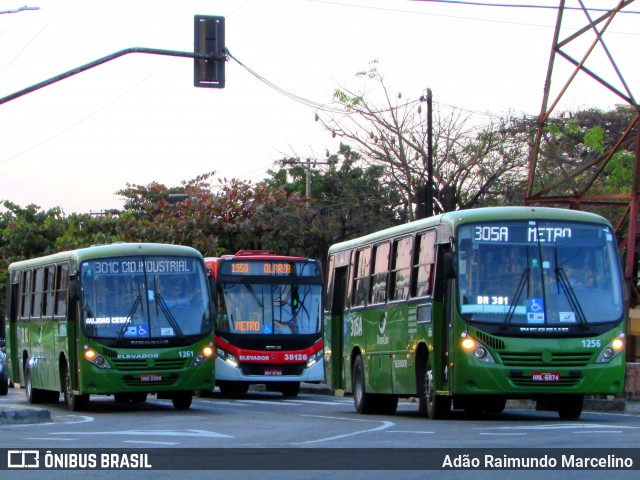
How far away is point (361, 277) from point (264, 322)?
7.16 metres

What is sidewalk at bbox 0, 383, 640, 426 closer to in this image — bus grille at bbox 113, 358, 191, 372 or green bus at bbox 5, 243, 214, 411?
green bus at bbox 5, 243, 214, 411

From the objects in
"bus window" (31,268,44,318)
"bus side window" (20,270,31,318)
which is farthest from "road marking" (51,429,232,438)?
"bus side window" (20,270,31,318)

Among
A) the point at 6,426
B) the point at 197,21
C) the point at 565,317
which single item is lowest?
the point at 6,426

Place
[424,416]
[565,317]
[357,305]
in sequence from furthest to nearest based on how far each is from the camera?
1. [357,305]
2. [424,416]
3. [565,317]

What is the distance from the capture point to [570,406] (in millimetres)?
18766

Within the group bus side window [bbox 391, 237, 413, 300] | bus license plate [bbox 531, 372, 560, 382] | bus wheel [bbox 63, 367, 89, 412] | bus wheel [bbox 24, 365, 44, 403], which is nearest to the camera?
bus license plate [bbox 531, 372, 560, 382]

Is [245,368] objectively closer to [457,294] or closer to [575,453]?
[457,294]

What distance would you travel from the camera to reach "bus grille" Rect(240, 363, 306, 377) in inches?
1142

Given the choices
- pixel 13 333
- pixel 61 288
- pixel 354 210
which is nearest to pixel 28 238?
pixel 354 210

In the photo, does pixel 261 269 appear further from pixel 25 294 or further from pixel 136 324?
pixel 136 324

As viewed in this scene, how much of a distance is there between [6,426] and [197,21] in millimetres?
7282

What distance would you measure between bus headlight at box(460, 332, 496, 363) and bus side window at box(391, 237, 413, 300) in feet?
7.66

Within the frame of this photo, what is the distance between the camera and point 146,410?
23219 millimetres

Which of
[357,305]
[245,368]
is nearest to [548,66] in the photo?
[357,305]
